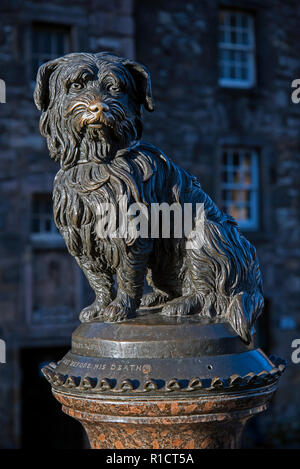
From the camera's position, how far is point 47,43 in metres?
9.52

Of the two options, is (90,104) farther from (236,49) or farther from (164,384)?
(236,49)

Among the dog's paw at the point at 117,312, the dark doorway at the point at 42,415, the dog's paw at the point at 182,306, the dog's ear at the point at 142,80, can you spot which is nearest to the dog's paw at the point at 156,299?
the dog's paw at the point at 182,306

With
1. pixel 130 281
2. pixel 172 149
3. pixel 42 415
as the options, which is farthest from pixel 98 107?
pixel 42 415

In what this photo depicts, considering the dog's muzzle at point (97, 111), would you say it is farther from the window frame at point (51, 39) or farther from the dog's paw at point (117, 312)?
the window frame at point (51, 39)

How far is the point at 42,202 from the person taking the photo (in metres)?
9.41

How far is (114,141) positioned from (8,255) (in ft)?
21.5

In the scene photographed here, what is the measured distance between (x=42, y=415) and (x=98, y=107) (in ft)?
26.2

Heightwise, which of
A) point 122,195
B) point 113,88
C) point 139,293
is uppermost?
point 113,88

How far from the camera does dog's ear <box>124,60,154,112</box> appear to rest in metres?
2.82

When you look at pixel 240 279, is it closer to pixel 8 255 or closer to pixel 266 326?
pixel 8 255

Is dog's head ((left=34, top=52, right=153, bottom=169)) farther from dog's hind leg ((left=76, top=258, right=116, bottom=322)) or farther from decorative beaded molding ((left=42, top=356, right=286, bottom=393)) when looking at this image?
decorative beaded molding ((left=42, top=356, right=286, bottom=393))

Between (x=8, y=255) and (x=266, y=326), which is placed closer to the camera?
(x=8, y=255)

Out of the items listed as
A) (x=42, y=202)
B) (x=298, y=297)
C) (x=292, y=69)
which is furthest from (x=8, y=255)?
(x=292, y=69)

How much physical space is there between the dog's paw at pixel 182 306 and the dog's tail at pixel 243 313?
17 centimetres
